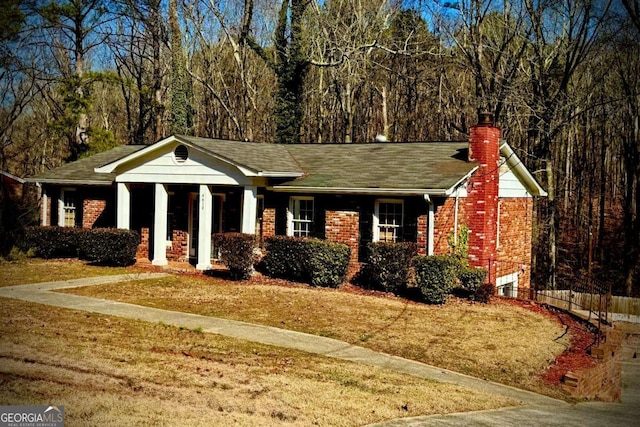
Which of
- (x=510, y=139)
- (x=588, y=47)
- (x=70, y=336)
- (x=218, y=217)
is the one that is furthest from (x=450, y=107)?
(x=70, y=336)

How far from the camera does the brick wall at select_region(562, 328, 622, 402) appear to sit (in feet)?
39.4

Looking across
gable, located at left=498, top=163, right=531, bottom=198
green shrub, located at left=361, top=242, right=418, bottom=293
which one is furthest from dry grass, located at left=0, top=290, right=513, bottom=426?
gable, located at left=498, top=163, right=531, bottom=198

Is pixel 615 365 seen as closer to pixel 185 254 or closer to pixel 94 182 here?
pixel 185 254

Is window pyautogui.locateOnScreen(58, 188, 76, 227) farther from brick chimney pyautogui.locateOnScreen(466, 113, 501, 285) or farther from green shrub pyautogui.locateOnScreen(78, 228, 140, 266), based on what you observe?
brick chimney pyautogui.locateOnScreen(466, 113, 501, 285)

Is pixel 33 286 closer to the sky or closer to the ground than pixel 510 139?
closer to the ground

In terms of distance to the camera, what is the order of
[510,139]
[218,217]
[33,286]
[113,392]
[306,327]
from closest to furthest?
[113,392]
[306,327]
[33,286]
[218,217]
[510,139]

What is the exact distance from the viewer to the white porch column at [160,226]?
22609 millimetres

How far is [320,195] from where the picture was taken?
21.5 m

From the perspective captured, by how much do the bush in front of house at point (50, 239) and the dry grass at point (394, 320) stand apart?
6206mm

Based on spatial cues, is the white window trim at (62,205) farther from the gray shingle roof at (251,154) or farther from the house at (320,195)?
the gray shingle roof at (251,154)

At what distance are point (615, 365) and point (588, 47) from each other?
16773 millimetres

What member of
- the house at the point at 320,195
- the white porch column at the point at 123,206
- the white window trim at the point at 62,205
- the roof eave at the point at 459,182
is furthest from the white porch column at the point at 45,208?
the roof eave at the point at 459,182

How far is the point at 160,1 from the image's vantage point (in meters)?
38.2

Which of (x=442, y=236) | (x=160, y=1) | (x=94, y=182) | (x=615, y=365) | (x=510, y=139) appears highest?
(x=160, y=1)
